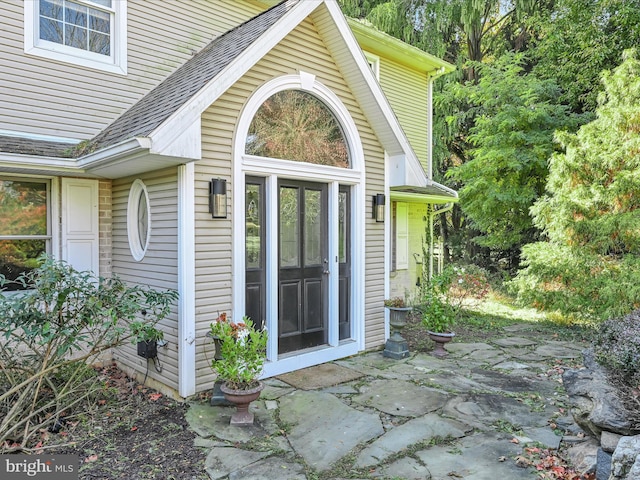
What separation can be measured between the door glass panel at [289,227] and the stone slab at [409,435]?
90.6 inches

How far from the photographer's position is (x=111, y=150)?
13.4ft

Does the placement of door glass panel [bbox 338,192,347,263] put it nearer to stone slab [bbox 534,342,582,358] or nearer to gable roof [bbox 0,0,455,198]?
gable roof [bbox 0,0,455,198]

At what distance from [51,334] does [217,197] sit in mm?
1889

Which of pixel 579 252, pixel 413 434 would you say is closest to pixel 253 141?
pixel 413 434

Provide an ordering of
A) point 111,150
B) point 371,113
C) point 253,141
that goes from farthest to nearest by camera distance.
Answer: point 371,113, point 253,141, point 111,150

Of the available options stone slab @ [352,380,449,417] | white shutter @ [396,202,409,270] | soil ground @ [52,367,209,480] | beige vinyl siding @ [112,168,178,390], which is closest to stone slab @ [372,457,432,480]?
stone slab @ [352,380,449,417]

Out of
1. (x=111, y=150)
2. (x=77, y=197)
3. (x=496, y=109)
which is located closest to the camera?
(x=111, y=150)

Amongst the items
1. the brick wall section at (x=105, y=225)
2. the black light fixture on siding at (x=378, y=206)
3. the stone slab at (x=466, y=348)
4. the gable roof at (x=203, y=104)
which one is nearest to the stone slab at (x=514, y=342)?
the stone slab at (x=466, y=348)

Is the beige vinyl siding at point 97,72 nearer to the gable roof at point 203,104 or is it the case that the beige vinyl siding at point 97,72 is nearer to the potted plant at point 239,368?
the gable roof at point 203,104

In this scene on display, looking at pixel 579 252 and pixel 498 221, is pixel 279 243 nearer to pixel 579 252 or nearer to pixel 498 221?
pixel 579 252

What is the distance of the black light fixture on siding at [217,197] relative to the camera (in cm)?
437

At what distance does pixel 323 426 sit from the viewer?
383cm

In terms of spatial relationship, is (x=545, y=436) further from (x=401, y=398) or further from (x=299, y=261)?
(x=299, y=261)

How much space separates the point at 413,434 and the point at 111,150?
150 inches
